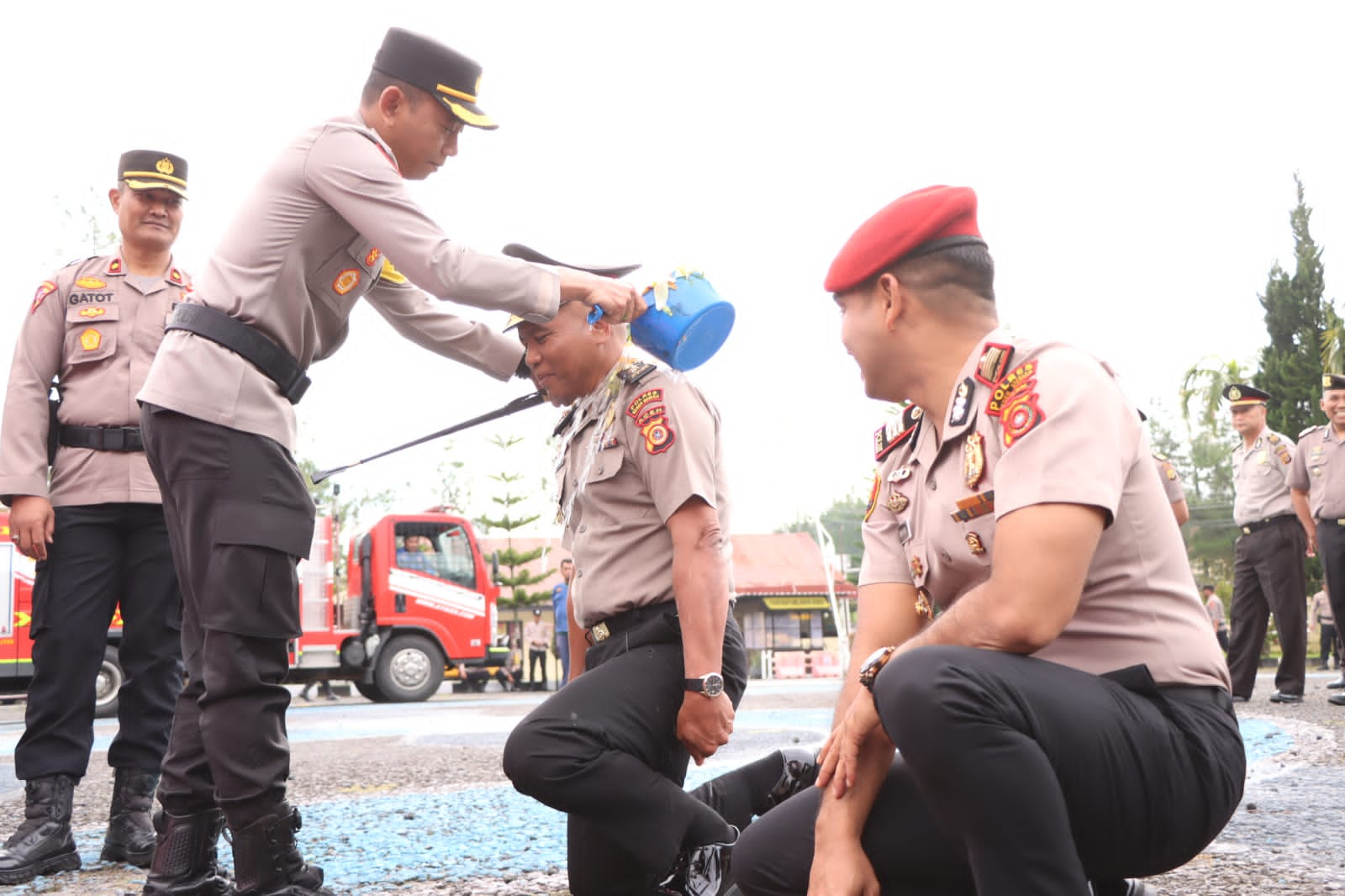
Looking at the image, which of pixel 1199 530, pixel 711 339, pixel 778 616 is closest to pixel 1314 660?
pixel 778 616

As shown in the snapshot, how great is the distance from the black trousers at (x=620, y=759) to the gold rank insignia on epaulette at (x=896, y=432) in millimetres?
712

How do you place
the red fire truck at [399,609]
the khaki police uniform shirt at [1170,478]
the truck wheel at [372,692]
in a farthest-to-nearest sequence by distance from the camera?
the truck wheel at [372,692]
the red fire truck at [399,609]
the khaki police uniform shirt at [1170,478]

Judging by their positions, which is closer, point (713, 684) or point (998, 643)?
point (998, 643)

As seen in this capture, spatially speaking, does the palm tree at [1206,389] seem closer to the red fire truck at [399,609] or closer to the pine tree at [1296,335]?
the pine tree at [1296,335]

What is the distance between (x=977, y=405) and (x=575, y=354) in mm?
1302

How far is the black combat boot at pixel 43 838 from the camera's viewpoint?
3287 millimetres

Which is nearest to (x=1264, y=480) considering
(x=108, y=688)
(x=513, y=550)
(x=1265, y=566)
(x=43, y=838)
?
(x=1265, y=566)

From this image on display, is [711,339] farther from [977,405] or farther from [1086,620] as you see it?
[1086,620]

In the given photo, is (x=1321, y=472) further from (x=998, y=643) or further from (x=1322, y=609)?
(x=1322, y=609)

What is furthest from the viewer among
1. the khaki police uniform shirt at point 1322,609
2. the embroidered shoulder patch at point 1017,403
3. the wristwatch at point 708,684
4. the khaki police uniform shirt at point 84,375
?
the khaki police uniform shirt at point 1322,609

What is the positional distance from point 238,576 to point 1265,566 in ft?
27.0

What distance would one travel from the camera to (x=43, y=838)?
338 centimetres

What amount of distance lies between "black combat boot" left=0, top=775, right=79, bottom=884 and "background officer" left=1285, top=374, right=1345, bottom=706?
784 cm

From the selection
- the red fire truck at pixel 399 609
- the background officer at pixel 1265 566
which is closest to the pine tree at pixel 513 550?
the red fire truck at pixel 399 609
